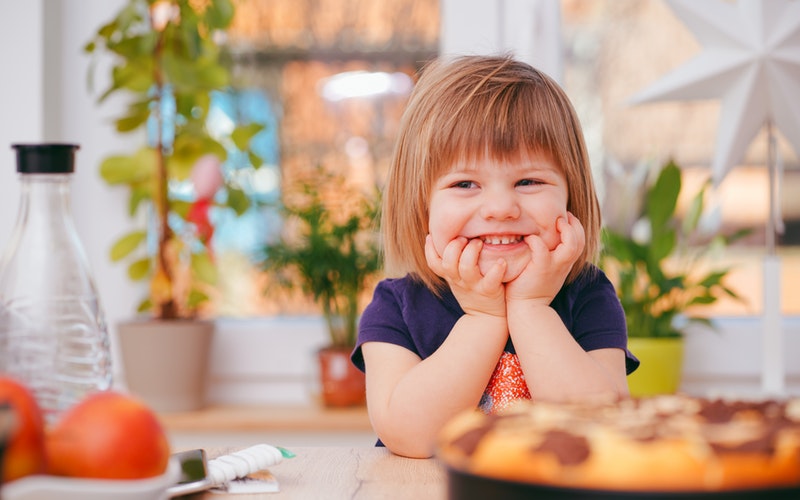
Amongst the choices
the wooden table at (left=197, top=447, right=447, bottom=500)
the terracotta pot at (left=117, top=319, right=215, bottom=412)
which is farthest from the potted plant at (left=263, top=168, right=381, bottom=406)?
the wooden table at (left=197, top=447, right=447, bottom=500)

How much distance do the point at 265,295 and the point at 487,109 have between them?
3.34ft

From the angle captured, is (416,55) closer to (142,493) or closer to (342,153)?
(342,153)

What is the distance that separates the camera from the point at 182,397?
1791 millimetres

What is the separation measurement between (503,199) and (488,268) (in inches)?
3.2

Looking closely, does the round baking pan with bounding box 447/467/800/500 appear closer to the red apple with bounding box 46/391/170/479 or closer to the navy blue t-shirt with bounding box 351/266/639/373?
the red apple with bounding box 46/391/170/479

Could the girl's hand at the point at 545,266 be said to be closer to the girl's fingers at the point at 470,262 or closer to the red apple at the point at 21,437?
the girl's fingers at the point at 470,262

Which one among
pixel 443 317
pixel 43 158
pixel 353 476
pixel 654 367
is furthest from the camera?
pixel 654 367

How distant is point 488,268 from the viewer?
0.96 metres

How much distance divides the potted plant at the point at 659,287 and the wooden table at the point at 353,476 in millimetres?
969

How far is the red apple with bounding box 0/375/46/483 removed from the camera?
0.41m

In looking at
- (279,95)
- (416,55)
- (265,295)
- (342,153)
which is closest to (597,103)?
(416,55)

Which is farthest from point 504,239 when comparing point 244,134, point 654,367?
point 244,134

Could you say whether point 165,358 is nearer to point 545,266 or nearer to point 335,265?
point 335,265

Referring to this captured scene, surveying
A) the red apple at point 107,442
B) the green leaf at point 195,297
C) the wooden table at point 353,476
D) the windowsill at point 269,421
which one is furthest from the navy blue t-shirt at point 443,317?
the green leaf at point 195,297
